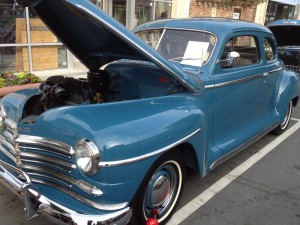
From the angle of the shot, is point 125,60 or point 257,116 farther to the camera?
point 257,116

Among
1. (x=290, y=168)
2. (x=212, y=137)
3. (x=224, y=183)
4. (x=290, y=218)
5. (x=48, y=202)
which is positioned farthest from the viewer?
(x=290, y=168)

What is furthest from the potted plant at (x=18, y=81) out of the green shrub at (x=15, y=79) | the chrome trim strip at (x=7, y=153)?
the chrome trim strip at (x=7, y=153)

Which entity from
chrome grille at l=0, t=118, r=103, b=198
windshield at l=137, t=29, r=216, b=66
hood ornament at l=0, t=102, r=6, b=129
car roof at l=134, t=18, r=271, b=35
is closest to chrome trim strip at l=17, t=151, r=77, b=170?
chrome grille at l=0, t=118, r=103, b=198

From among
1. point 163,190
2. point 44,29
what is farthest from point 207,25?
point 44,29

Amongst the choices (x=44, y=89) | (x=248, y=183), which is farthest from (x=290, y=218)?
(x=44, y=89)

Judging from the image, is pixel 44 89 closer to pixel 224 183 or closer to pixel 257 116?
pixel 224 183

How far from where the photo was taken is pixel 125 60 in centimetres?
369

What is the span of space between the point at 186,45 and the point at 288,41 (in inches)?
196

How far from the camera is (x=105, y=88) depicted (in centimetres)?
349

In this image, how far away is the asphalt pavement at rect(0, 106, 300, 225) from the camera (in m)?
2.93

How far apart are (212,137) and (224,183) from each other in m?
0.69

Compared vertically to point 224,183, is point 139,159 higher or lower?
higher

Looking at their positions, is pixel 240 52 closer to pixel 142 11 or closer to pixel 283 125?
pixel 283 125

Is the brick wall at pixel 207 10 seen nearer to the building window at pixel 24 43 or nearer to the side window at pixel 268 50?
the building window at pixel 24 43
